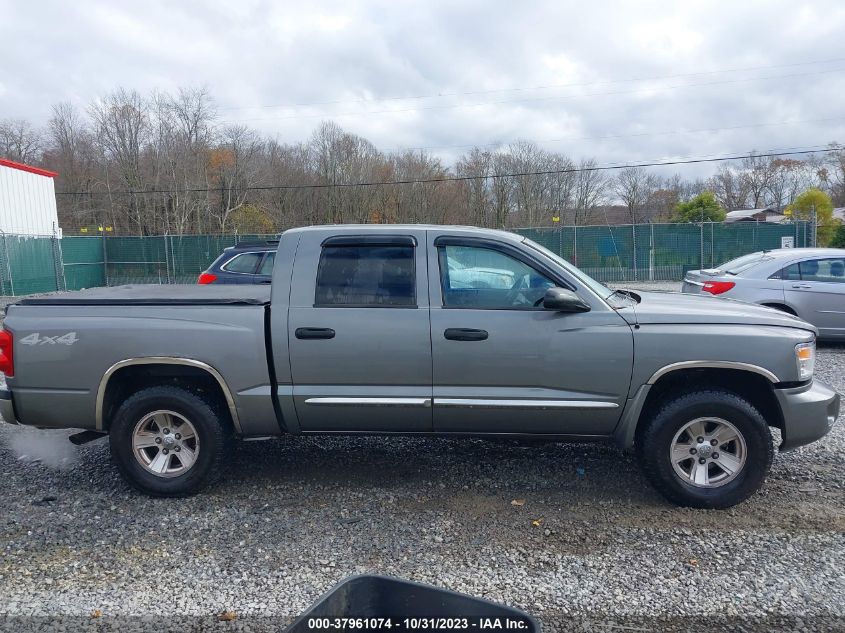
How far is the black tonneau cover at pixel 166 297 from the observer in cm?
466

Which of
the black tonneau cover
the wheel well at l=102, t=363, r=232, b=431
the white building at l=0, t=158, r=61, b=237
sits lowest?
the wheel well at l=102, t=363, r=232, b=431

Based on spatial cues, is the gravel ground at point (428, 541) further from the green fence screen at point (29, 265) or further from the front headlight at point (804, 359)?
the green fence screen at point (29, 265)

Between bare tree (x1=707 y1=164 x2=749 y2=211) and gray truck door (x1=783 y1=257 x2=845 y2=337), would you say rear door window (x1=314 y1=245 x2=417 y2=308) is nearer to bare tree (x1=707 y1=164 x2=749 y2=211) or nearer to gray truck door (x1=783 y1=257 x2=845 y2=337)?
gray truck door (x1=783 y1=257 x2=845 y2=337)

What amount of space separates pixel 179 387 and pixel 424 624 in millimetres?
3303

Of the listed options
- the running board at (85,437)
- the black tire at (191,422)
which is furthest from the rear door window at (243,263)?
the black tire at (191,422)

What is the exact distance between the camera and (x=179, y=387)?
15.3 feet

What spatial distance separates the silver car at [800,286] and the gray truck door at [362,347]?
22.5 ft

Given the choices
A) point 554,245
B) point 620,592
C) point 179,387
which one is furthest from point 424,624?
point 554,245

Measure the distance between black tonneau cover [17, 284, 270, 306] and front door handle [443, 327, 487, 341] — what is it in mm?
1290

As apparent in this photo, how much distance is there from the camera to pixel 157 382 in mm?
4723

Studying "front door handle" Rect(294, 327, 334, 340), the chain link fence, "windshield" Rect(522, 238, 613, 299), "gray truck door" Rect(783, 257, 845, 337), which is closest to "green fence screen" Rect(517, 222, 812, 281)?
the chain link fence

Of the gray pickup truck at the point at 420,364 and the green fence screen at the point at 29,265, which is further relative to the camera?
the green fence screen at the point at 29,265

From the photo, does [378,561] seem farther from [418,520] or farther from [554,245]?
[554,245]

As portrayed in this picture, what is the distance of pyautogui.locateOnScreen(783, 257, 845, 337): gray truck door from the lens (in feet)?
31.7
